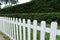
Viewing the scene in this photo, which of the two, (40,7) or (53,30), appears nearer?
(53,30)

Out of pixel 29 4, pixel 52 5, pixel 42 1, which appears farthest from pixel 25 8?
pixel 52 5

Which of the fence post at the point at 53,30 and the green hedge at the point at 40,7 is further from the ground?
the green hedge at the point at 40,7

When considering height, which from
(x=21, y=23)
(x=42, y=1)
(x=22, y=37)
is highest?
(x=42, y=1)

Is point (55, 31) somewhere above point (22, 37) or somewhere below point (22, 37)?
above

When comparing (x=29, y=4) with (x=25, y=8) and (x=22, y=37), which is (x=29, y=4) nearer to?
(x=25, y=8)

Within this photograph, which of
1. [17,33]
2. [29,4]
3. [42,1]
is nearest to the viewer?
[17,33]

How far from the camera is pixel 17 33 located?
6.79 m

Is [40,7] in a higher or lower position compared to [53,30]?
higher

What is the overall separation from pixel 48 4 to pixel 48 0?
27.7 inches

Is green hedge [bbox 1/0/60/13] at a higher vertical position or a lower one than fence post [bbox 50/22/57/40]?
higher

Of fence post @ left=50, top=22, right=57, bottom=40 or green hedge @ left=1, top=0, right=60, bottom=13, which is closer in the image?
fence post @ left=50, top=22, right=57, bottom=40

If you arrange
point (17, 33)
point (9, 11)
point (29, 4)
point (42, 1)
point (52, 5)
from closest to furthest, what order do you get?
point (17, 33) → point (52, 5) → point (42, 1) → point (29, 4) → point (9, 11)

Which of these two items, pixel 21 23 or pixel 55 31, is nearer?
pixel 55 31

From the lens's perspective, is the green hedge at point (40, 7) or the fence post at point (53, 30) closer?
the fence post at point (53, 30)
